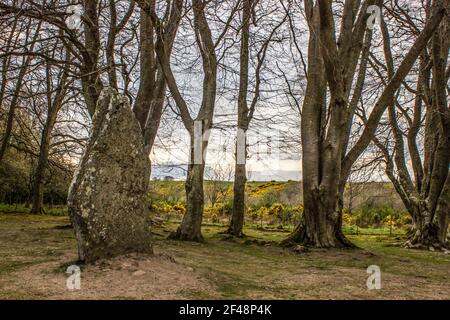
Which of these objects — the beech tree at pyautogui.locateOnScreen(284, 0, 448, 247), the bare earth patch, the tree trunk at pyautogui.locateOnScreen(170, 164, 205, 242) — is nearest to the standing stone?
the bare earth patch

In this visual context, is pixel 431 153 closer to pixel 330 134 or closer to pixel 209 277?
pixel 330 134

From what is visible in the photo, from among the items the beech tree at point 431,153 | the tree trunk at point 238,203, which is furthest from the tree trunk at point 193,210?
the beech tree at point 431,153

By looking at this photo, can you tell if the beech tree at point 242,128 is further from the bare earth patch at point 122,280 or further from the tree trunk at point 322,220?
the bare earth patch at point 122,280

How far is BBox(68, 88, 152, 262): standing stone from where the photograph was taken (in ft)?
16.2

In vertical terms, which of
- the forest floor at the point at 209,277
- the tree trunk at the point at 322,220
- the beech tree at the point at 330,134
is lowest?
the forest floor at the point at 209,277

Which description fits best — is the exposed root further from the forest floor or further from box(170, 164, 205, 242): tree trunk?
the forest floor

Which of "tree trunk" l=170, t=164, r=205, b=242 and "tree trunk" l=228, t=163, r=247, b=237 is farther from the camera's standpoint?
"tree trunk" l=228, t=163, r=247, b=237

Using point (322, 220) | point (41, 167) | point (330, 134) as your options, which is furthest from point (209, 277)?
point (41, 167)

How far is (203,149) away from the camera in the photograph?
10008mm

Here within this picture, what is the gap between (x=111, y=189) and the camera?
5.16m

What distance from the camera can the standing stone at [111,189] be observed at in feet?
16.2
